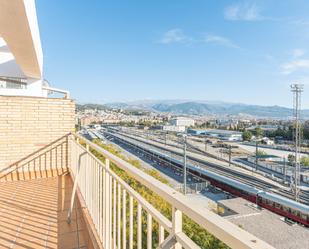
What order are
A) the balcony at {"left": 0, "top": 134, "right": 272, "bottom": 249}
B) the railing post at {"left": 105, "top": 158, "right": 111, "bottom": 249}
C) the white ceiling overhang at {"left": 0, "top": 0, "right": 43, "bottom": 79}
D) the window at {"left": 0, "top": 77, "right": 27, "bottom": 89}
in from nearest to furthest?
the balcony at {"left": 0, "top": 134, "right": 272, "bottom": 249}
the railing post at {"left": 105, "top": 158, "right": 111, "bottom": 249}
the white ceiling overhang at {"left": 0, "top": 0, "right": 43, "bottom": 79}
the window at {"left": 0, "top": 77, "right": 27, "bottom": 89}

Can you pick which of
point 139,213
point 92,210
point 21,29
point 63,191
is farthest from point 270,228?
point 21,29

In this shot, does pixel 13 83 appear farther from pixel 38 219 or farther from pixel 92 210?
pixel 92 210

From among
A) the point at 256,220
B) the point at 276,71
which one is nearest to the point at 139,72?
the point at 276,71

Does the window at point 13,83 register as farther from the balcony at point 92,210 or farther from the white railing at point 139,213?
the white railing at point 139,213

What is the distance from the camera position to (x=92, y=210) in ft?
7.51

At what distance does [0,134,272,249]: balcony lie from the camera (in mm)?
778

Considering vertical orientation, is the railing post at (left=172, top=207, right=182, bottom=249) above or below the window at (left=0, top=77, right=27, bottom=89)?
below

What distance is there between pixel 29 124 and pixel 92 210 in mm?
3064

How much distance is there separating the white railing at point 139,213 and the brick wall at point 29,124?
7.55 feet

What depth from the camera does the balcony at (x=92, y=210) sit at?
78cm

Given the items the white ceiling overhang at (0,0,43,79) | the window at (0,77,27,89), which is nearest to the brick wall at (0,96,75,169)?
the white ceiling overhang at (0,0,43,79)

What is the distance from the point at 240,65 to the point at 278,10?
18007 mm

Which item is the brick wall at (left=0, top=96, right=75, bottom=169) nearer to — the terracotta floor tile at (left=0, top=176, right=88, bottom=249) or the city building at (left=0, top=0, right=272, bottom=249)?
the city building at (left=0, top=0, right=272, bottom=249)

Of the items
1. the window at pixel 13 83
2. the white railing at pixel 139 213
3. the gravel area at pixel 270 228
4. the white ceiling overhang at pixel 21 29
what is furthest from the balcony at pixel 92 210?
the window at pixel 13 83
